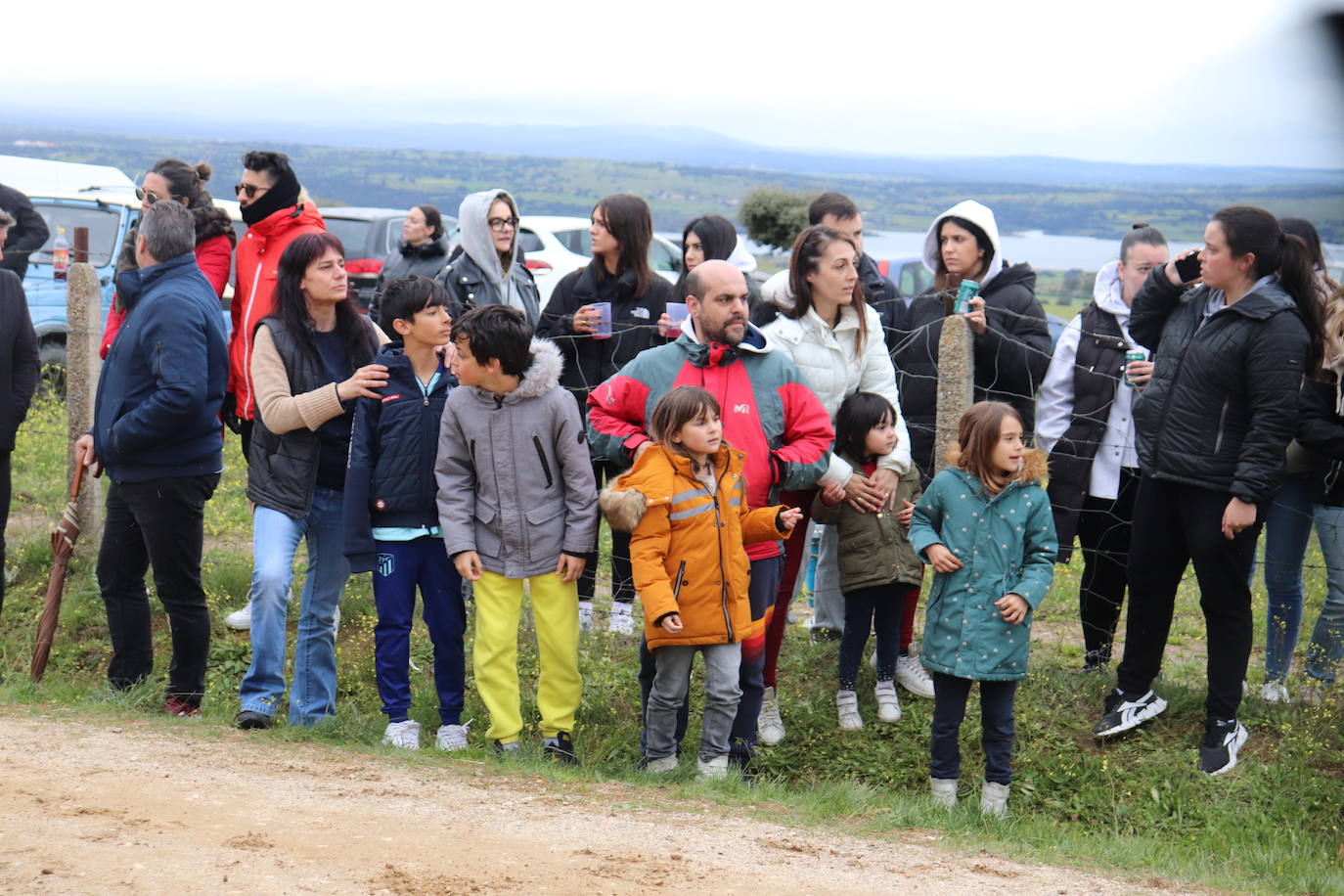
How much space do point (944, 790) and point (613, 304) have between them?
285cm

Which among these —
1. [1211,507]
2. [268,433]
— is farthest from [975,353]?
[268,433]

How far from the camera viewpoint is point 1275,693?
5.56 metres

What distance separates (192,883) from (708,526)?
2.09 meters

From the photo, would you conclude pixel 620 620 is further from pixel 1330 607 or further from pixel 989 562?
pixel 1330 607

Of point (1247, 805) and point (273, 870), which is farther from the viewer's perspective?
point (1247, 805)

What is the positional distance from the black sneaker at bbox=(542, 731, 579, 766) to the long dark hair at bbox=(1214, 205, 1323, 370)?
10.6 ft

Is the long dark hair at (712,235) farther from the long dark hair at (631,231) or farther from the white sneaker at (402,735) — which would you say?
the white sneaker at (402,735)

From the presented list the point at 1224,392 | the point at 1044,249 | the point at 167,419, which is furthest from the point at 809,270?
the point at 1044,249

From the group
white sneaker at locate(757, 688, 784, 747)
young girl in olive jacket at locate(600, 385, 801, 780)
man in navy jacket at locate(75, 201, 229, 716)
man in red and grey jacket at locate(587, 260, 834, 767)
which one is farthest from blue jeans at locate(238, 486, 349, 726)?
white sneaker at locate(757, 688, 784, 747)

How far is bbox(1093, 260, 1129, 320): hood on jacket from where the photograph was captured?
5789mm

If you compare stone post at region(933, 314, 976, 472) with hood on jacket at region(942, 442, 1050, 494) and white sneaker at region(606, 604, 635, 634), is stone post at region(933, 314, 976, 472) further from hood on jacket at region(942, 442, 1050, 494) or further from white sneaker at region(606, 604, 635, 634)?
white sneaker at region(606, 604, 635, 634)

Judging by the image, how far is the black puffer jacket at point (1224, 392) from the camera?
4.75 m

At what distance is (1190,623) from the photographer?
7.78 metres

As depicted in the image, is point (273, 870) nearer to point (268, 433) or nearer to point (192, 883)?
point (192, 883)
